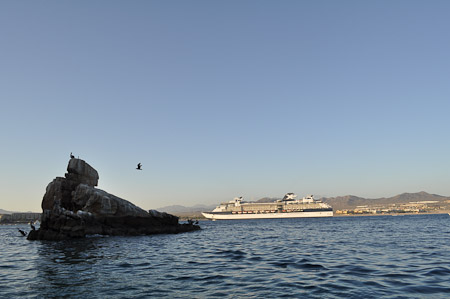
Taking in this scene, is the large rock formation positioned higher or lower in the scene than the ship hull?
higher

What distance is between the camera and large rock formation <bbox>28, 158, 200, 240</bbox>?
40031 millimetres

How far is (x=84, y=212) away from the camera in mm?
44281

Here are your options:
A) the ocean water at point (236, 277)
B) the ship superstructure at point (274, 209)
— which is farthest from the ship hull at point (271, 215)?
the ocean water at point (236, 277)

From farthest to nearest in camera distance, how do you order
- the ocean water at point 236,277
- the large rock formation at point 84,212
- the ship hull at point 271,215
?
the ship hull at point 271,215, the large rock formation at point 84,212, the ocean water at point 236,277

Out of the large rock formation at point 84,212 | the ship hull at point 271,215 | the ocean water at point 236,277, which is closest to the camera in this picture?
the ocean water at point 236,277

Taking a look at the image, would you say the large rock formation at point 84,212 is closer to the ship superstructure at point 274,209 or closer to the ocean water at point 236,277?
the ocean water at point 236,277

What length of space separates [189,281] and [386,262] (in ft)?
39.8

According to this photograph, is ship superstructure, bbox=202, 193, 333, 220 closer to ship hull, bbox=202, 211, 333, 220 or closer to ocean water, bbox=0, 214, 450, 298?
ship hull, bbox=202, 211, 333, 220

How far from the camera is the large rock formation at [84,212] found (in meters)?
40.0

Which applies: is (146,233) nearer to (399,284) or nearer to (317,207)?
(399,284)

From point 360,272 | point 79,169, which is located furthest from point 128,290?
point 79,169

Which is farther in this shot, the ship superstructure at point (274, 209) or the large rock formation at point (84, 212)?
the ship superstructure at point (274, 209)

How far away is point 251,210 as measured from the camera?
169 meters

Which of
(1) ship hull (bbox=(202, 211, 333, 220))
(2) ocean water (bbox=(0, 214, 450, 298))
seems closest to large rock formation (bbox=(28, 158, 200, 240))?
(2) ocean water (bbox=(0, 214, 450, 298))
